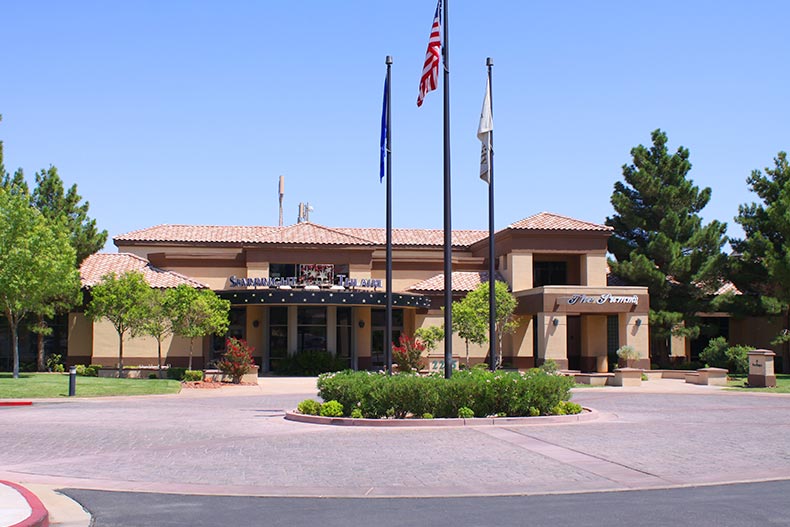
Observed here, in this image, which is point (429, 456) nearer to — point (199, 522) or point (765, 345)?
point (199, 522)

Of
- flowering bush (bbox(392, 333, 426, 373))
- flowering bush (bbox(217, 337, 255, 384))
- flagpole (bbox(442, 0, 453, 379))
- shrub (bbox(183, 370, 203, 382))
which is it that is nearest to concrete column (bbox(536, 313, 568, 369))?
flowering bush (bbox(392, 333, 426, 373))

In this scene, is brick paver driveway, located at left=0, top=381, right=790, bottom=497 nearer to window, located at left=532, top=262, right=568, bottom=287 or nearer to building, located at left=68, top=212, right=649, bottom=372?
building, located at left=68, top=212, right=649, bottom=372

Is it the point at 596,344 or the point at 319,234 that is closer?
the point at 596,344


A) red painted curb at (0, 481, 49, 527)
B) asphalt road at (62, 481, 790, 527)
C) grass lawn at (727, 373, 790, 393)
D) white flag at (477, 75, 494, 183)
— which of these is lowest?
grass lawn at (727, 373, 790, 393)

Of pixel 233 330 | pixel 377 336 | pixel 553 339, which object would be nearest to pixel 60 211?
pixel 233 330

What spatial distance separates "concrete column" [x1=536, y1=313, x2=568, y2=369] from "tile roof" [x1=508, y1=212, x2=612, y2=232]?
5.30 m

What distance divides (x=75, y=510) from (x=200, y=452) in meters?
5.18

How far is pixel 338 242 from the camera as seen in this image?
47.2 meters

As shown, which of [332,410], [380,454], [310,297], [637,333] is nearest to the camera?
[380,454]

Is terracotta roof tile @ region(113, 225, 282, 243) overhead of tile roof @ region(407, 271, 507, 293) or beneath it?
overhead

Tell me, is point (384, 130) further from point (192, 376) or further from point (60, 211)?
point (60, 211)

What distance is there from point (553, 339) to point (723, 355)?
30.0ft

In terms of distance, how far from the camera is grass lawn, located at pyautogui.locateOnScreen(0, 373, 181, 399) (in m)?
28.6

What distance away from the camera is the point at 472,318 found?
4097 centimetres
